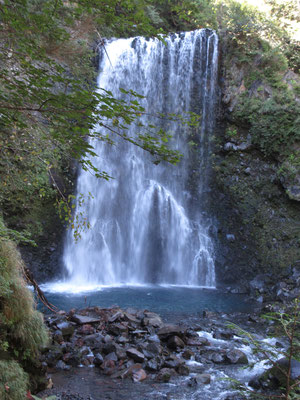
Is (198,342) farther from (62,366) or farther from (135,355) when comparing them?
(62,366)

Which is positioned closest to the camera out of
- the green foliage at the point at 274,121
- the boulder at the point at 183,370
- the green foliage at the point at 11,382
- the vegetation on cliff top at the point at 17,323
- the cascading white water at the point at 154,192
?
the green foliage at the point at 11,382

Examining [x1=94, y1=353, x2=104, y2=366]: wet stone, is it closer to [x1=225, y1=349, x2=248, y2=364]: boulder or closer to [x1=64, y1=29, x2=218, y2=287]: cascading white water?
[x1=225, y1=349, x2=248, y2=364]: boulder

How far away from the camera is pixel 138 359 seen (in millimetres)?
4883

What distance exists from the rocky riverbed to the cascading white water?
6265 mm

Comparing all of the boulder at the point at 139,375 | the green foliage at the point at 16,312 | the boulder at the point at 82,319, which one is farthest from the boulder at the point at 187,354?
the green foliage at the point at 16,312

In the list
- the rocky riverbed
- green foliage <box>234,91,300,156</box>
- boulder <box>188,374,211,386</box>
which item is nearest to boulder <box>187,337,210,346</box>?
the rocky riverbed

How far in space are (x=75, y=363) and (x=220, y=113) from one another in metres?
14.6

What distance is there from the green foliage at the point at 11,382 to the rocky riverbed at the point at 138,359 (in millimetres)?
878

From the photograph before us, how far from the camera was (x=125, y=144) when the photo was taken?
1536cm

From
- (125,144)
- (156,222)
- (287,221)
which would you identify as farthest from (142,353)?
(125,144)

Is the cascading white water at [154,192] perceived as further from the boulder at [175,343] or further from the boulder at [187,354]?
the boulder at [187,354]

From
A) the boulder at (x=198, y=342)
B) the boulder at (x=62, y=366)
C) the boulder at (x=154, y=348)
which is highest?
the boulder at (x=154, y=348)

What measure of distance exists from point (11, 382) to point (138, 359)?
254 centimetres

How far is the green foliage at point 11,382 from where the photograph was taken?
2.67 m
